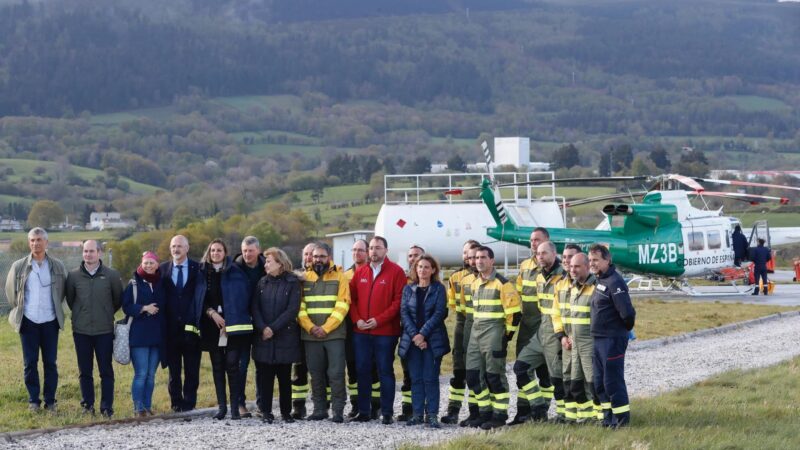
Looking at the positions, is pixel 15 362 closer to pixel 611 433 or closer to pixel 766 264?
pixel 611 433

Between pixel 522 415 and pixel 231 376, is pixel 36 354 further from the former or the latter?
pixel 522 415

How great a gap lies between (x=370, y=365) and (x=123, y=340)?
253cm

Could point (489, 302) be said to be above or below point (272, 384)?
above

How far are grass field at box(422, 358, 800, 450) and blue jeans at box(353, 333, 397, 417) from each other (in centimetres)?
152

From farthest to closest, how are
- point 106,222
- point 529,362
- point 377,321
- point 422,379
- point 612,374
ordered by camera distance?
point 106,222 → point 377,321 → point 422,379 → point 529,362 → point 612,374

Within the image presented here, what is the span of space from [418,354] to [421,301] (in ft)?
1.73

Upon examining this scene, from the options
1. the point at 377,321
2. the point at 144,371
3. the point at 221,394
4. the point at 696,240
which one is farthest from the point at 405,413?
the point at 696,240

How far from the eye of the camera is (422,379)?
12305mm

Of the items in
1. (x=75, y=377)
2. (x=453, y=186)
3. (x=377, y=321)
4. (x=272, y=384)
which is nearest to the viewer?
(x=377, y=321)

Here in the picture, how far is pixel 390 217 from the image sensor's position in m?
38.5

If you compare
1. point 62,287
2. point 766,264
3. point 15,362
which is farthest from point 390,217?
point 62,287

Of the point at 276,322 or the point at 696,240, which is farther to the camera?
the point at 696,240

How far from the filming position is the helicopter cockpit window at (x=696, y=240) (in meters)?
30.5

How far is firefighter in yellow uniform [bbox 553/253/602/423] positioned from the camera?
11625 mm
